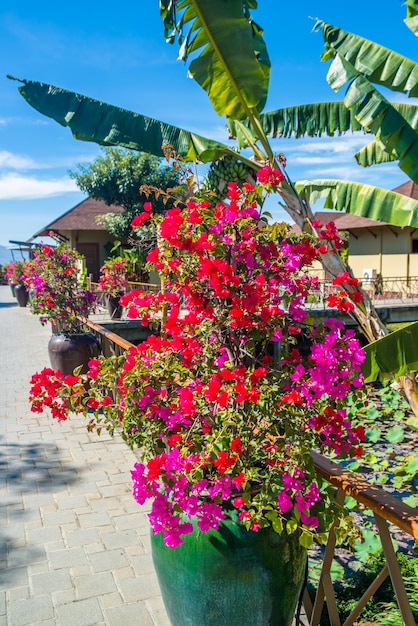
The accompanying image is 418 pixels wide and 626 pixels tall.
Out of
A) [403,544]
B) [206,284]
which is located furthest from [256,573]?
[403,544]

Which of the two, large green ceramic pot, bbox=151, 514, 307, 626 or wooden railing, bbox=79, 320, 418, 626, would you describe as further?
large green ceramic pot, bbox=151, 514, 307, 626

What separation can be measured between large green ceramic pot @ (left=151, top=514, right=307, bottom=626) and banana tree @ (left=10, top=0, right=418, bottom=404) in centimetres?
428

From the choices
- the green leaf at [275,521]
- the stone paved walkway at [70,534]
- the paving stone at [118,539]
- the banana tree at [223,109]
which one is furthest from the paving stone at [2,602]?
the banana tree at [223,109]

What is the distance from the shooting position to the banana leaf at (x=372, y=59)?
21.3 ft

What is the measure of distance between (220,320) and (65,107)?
5.73 m

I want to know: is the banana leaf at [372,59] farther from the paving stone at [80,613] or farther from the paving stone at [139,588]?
the paving stone at [80,613]

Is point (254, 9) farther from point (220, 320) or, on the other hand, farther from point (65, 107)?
point (220, 320)

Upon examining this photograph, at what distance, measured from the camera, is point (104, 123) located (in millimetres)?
7246

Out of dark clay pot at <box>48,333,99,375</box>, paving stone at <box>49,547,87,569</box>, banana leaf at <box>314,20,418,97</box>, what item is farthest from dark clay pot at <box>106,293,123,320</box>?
paving stone at <box>49,547,87,569</box>

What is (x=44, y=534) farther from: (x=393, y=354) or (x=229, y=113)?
(x=229, y=113)

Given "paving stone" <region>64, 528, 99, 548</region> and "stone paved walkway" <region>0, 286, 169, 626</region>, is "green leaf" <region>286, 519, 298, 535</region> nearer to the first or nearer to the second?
"stone paved walkway" <region>0, 286, 169, 626</region>

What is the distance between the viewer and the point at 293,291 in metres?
2.64

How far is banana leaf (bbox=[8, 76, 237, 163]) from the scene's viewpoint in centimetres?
712

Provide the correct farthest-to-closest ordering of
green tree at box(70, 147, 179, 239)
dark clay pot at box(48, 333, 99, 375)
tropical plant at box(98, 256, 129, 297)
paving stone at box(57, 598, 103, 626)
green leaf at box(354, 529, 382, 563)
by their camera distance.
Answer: green tree at box(70, 147, 179, 239) → tropical plant at box(98, 256, 129, 297) → dark clay pot at box(48, 333, 99, 375) → green leaf at box(354, 529, 382, 563) → paving stone at box(57, 598, 103, 626)
